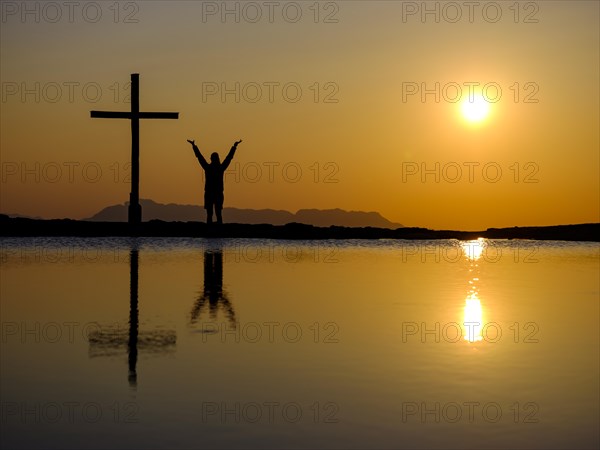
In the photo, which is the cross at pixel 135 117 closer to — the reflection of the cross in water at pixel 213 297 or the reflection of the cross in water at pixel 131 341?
the reflection of the cross in water at pixel 213 297

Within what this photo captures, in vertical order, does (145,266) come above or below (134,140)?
below

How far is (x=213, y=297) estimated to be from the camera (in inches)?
608

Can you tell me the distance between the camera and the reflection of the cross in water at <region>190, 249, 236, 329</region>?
1334cm

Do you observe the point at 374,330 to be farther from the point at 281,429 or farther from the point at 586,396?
the point at 281,429

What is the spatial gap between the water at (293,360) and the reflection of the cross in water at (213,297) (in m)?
0.06

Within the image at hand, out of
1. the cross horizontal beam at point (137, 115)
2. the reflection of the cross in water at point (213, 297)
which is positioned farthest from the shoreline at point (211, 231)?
the reflection of the cross in water at point (213, 297)

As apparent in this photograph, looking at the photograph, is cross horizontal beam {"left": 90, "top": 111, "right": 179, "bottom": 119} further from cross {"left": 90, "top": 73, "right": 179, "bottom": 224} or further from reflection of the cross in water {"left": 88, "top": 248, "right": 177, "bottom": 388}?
reflection of the cross in water {"left": 88, "top": 248, "right": 177, "bottom": 388}

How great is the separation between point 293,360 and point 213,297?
572 cm

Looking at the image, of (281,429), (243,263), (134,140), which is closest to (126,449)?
(281,429)

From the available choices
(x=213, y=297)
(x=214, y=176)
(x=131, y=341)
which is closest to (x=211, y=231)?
(x=214, y=176)

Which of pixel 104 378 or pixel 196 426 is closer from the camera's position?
pixel 196 426

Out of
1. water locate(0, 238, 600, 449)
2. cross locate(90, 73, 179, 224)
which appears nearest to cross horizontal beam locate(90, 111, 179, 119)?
cross locate(90, 73, 179, 224)

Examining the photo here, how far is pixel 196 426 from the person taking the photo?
6.96 metres

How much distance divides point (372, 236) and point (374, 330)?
29294 mm
